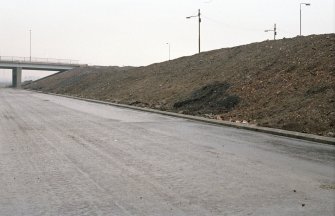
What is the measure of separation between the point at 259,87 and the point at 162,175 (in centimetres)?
1749

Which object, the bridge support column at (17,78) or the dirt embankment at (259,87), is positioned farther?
the bridge support column at (17,78)

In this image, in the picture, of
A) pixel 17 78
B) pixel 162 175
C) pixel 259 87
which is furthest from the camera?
pixel 17 78

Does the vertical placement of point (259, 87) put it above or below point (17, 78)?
below

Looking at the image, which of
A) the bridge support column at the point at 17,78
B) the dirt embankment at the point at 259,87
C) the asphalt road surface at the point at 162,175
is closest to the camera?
the asphalt road surface at the point at 162,175

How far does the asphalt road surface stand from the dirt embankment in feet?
12.4

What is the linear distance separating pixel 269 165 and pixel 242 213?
3860 millimetres

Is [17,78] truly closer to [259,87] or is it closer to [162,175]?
[259,87]

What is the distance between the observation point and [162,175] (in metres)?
8.62

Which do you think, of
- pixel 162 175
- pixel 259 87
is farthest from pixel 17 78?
pixel 162 175

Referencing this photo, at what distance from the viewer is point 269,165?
9.83 meters

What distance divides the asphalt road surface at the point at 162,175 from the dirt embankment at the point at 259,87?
3.79 m

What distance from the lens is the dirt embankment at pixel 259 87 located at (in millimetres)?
18266

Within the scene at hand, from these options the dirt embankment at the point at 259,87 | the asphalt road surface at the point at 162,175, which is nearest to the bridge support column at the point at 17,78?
the dirt embankment at the point at 259,87

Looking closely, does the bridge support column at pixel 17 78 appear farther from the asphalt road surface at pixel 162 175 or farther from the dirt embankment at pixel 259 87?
the asphalt road surface at pixel 162 175
